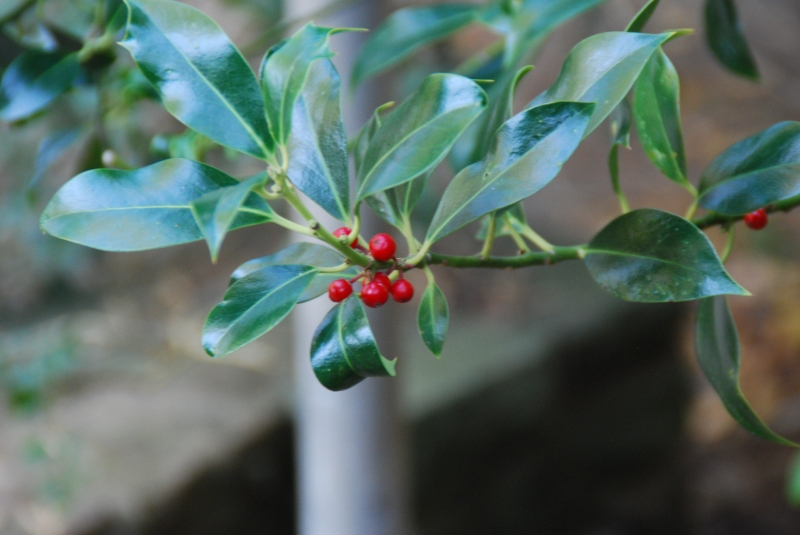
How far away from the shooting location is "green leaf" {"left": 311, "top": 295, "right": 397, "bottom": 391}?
0.35 meters

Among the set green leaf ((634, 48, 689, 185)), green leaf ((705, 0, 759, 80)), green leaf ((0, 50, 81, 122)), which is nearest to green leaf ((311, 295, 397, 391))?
green leaf ((634, 48, 689, 185))

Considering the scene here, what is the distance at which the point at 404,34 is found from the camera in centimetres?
73

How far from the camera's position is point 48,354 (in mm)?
1515

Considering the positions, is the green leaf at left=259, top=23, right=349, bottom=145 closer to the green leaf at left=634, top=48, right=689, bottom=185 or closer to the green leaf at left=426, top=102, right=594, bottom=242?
the green leaf at left=426, top=102, right=594, bottom=242

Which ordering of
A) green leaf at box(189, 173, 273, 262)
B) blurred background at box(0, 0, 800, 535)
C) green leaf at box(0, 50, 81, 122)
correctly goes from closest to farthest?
green leaf at box(189, 173, 273, 262)
green leaf at box(0, 50, 81, 122)
blurred background at box(0, 0, 800, 535)

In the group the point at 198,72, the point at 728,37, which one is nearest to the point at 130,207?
the point at 198,72

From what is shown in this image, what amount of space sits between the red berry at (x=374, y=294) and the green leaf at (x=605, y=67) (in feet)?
0.44

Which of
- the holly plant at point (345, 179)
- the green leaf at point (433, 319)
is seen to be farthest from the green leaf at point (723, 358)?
the green leaf at point (433, 319)

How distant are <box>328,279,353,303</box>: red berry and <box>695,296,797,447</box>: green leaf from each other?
231 millimetres

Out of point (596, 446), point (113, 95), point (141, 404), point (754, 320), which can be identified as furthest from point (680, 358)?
point (113, 95)

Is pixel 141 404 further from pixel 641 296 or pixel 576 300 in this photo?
pixel 641 296

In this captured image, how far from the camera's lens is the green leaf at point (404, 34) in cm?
71

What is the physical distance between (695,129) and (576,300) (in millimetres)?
1645

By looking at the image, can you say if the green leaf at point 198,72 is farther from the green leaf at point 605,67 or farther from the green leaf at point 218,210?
the green leaf at point 605,67
